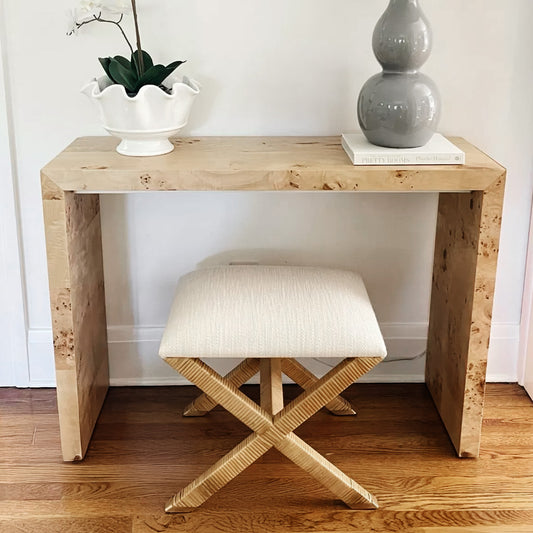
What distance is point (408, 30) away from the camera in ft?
6.04

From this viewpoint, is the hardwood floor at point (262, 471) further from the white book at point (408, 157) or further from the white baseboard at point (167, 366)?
the white book at point (408, 157)

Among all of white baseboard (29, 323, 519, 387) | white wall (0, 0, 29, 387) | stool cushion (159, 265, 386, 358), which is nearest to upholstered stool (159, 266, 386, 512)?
stool cushion (159, 265, 386, 358)

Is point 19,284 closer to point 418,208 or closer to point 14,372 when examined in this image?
point 14,372

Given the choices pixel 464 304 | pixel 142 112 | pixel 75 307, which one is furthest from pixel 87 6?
pixel 464 304

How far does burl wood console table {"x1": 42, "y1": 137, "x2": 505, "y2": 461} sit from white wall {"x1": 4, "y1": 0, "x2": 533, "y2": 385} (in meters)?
0.09

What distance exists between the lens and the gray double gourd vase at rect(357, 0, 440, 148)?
6.06 feet

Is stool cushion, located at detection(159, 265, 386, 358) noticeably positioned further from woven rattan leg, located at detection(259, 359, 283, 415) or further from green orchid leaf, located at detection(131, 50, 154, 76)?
green orchid leaf, located at detection(131, 50, 154, 76)

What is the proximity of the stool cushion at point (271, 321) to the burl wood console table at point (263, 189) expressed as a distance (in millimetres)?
253

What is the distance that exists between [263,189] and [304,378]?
2.07ft

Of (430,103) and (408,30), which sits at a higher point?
(408,30)

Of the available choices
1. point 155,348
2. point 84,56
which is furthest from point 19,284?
point 84,56

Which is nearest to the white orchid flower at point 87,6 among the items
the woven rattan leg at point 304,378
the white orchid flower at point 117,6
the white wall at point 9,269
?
the white orchid flower at point 117,6

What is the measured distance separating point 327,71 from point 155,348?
38.3 inches

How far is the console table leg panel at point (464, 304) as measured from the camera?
1.86 m
